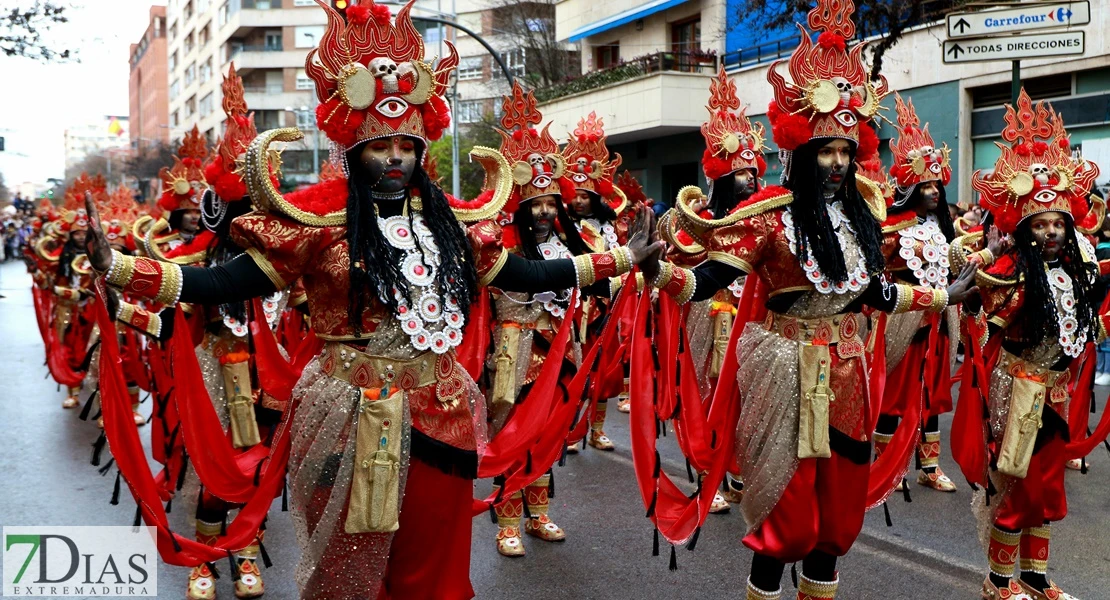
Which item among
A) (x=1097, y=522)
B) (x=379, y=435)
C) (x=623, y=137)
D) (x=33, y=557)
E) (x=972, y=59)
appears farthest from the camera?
(x=623, y=137)

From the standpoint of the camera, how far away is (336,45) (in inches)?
145

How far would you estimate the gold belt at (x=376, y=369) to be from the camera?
3.63 metres

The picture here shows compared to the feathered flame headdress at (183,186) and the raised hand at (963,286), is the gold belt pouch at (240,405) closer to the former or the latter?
the feathered flame headdress at (183,186)

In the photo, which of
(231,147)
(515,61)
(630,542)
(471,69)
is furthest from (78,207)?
(471,69)

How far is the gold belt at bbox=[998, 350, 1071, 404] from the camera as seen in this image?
4934 mm

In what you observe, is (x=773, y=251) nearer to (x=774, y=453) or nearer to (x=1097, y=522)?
(x=774, y=453)

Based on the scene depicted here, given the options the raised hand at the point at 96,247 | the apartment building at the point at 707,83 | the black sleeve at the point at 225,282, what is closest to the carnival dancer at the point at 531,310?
the black sleeve at the point at 225,282

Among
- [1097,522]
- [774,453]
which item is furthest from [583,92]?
[774,453]

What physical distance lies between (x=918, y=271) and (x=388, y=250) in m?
4.59

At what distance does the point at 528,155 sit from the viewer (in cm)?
664

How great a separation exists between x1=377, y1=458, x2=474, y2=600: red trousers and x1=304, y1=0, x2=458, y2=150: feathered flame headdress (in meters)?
1.18

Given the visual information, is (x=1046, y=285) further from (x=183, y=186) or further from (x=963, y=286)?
(x=183, y=186)

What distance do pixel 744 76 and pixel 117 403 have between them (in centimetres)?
1826

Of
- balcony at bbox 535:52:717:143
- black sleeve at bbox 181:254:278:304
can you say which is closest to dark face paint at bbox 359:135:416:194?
black sleeve at bbox 181:254:278:304
